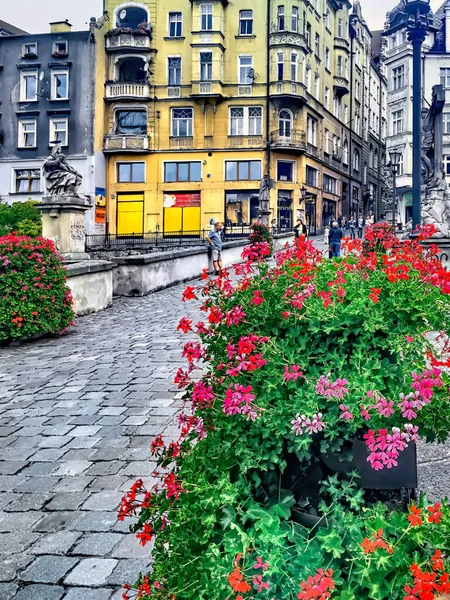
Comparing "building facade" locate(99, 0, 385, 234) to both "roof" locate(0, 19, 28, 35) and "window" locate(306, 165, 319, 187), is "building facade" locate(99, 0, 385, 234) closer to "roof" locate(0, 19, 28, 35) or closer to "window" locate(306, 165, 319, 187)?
"window" locate(306, 165, 319, 187)

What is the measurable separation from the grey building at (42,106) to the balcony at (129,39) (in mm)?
1654

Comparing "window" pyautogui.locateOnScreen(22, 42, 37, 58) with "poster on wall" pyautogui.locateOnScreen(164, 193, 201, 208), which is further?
"window" pyautogui.locateOnScreen(22, 42, 37, 58)

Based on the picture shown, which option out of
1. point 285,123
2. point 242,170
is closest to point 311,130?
point 285,123

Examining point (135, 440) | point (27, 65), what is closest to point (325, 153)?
point (27, 65)

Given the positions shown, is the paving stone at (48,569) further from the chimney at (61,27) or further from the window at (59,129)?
the chimney at (61,27)

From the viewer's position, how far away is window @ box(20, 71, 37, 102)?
44.6 metres

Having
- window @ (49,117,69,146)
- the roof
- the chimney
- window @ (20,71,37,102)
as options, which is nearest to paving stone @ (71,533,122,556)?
window @ (49,117,69,146)

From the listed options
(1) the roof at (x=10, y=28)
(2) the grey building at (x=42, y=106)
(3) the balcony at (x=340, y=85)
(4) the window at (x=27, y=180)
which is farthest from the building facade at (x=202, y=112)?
(1) the roof at (x=10, y=28)

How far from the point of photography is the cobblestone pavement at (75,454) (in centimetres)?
303

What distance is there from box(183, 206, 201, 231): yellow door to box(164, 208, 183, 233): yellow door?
0.28 metres

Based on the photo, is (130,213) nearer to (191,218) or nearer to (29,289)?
(191,218)

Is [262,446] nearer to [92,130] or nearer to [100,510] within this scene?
[100,510]

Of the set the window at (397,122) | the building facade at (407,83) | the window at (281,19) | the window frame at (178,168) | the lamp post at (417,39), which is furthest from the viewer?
the window at (397,122)

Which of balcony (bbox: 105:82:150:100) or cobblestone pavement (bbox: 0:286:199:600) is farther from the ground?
balcony (bbox: 105:82:150:100)
